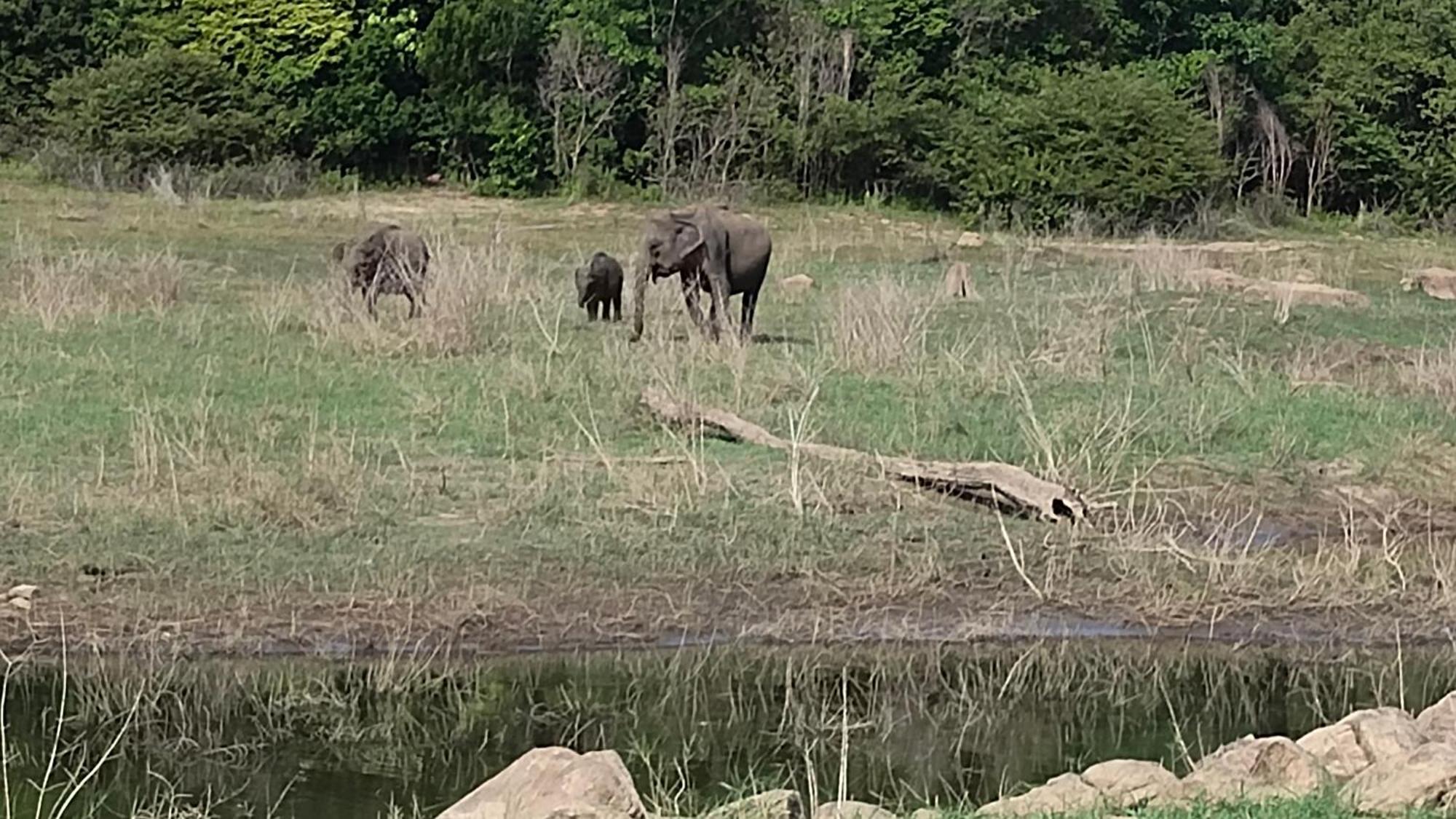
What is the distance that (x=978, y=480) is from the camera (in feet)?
36.3

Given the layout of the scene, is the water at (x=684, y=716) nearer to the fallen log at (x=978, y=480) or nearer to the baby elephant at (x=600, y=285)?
the fallen log at (x=978, y=480)

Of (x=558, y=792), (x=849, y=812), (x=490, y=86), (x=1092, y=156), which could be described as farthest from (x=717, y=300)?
(x=490, y=86)

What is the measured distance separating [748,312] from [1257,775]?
11595 millimetres

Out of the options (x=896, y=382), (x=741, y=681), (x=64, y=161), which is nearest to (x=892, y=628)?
(x=741, y=681)

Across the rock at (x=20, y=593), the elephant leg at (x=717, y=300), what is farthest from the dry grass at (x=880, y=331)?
the rock at (x=20, y=593)

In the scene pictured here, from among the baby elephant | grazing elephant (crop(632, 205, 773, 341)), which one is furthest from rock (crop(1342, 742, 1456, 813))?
the baby elephant

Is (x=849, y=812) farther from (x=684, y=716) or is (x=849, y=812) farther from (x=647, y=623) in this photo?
(x=647, y=623)

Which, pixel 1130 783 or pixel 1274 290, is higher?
pixel 1130 783

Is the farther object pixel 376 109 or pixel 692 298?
pixel 376 109

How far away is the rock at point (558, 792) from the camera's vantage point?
5348 millimetres

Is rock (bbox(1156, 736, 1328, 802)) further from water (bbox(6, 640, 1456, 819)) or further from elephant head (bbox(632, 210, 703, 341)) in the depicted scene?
elephant head (bbox(632, 210, 703, 341))

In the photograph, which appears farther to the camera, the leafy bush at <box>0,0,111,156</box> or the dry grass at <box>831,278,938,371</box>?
the leafy bush at <box>0,0,111,156</box>

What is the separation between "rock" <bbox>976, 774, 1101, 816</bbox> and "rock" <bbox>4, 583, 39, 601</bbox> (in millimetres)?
4803

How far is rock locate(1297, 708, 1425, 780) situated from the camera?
21.0 feet
